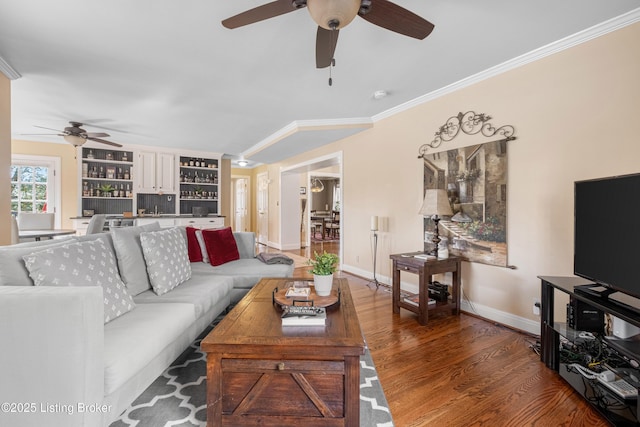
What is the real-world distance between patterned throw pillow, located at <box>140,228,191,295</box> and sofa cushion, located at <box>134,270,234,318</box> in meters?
0.06

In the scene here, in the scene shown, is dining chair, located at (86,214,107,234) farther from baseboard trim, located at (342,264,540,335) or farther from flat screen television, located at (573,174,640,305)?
flat screen television, located at (573,174,640,305)

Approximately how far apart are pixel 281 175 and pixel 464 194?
4939 mm

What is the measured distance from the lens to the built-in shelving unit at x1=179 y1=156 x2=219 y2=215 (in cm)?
644

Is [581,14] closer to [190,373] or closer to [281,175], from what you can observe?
[190,373]

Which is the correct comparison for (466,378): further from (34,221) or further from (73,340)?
(34,221)

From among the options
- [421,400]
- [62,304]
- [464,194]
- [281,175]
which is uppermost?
[281,175]

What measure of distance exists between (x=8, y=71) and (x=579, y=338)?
17.4 feet

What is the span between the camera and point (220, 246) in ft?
10.7

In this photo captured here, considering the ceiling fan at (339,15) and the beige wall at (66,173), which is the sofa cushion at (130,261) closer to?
the ceiling fan at (339,15)

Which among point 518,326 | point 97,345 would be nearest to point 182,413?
point 97,345

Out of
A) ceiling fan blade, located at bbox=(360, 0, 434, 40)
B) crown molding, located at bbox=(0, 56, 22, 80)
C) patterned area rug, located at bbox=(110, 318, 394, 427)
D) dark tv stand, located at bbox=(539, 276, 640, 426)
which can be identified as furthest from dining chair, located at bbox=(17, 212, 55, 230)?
dark tv stand, located at bbox=(539, 276, 640, 426)

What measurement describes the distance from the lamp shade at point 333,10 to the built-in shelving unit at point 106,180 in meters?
5.85

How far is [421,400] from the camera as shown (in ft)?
5.49

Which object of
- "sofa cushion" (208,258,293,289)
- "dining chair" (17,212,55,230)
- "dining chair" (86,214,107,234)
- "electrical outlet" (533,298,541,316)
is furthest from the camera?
"dining chair" (17,212,55,230)
